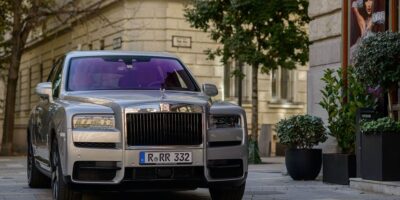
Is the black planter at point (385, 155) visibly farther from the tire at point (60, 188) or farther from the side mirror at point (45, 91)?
the side mirror at point (45, 91)

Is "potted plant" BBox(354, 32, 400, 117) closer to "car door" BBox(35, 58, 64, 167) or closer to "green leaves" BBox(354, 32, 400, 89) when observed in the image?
"green leaves" BBox(354, 32, 400, 89)

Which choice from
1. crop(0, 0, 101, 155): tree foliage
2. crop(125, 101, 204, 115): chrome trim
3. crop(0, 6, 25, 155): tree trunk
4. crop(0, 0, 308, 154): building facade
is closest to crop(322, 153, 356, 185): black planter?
crop(125, 101, 204, 115): chrome trim

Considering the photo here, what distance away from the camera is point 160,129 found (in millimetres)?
7984

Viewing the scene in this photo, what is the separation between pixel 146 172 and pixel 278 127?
17.8ft

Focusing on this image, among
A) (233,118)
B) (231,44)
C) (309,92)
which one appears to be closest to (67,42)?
(231,44)

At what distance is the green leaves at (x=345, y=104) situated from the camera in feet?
38.7

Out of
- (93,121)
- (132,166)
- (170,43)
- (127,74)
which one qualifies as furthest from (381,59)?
(170,43)

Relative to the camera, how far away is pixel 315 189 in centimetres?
1111

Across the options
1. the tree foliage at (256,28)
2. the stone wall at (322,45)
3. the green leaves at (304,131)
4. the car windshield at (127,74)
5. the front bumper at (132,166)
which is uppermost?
the tree foliage at (256,28)

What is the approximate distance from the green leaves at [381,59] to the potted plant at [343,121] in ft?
3.07

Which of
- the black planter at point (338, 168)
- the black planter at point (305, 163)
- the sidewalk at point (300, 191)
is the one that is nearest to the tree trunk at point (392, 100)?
the black planter at point (338, 168)

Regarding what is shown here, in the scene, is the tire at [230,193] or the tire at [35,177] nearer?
the tire at [230,193]

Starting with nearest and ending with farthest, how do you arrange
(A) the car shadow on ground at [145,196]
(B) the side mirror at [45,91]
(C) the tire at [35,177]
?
(B) the side mirror at [45,91]
(A) the car shadow on ground at [145,196]
(C) the tire at [35,177]

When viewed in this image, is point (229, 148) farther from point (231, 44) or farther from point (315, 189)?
point (231, 44)
